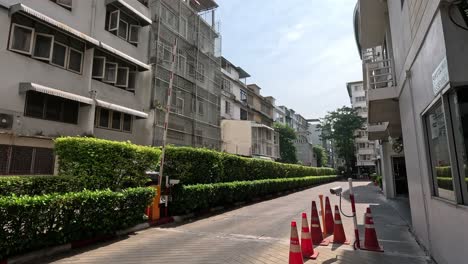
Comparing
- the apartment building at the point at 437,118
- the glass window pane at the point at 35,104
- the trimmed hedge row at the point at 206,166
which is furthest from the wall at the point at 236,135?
the apartment building at the point at 437,118

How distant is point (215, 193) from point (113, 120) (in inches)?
303

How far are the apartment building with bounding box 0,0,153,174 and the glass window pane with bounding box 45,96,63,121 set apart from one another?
4 cm

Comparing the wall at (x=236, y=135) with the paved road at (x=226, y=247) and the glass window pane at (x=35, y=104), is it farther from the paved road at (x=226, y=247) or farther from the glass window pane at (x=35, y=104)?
the paved road at (x=226, y=247)

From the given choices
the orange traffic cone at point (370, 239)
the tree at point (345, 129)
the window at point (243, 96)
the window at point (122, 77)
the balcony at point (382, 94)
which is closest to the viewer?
the orange traffic cone at point (370, 239)

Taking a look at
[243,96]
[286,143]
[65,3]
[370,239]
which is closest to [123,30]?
[65,3]

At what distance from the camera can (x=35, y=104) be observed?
1225 cm

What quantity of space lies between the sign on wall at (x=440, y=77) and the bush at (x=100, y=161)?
7.64 m

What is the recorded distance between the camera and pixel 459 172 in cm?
392

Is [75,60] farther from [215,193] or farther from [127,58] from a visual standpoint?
[215,193]

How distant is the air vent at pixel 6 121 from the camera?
1070 centimetres

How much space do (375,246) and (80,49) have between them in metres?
14.6

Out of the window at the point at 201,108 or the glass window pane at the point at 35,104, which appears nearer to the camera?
the glass window pane at the point at 35,104

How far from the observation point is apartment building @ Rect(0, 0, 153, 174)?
445 inches

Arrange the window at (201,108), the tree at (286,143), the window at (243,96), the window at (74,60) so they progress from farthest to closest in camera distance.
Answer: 1. the tree at (286,143)
2. the window at (243,96)
3. the window at (201,108)
4. the window at (74,60)
